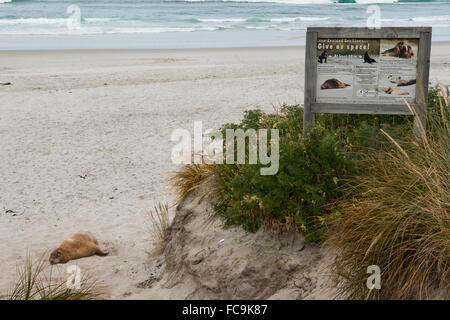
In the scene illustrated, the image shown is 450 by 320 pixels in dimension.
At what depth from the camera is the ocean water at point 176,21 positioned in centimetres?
3431

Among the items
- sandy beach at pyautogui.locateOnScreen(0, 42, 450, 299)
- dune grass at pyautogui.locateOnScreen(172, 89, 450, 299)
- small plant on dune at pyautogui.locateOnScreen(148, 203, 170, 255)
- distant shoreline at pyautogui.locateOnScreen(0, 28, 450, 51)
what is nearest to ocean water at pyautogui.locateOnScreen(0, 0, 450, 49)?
distant shoreline at pyautogui.locateOnScreen(0, 28, 450, 51)

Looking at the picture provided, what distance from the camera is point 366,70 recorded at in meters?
5.02

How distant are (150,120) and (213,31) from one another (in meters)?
32.2

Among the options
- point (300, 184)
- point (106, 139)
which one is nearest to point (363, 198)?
point (300, 184)

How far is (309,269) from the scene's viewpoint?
4277mm

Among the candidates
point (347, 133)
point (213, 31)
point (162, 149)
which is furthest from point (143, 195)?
point (213, 31)

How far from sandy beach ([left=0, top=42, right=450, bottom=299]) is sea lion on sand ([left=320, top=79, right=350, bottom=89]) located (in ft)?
7.64

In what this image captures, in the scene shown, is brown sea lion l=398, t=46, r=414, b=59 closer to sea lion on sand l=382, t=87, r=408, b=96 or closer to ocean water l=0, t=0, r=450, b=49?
sea lion on sand l=382, t=87, r=408, b=96

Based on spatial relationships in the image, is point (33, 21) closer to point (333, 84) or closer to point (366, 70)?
point (333, 84)

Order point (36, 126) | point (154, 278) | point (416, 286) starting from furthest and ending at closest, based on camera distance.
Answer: point (36, 126)
point (154, 278)
point (416, 286)

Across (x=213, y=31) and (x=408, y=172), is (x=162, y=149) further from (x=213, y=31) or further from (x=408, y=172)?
(x=213, y=31)

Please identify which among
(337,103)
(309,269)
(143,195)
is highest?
(337,103)

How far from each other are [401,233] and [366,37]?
207 centimetres

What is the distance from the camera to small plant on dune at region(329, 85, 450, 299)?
11.5 feet
